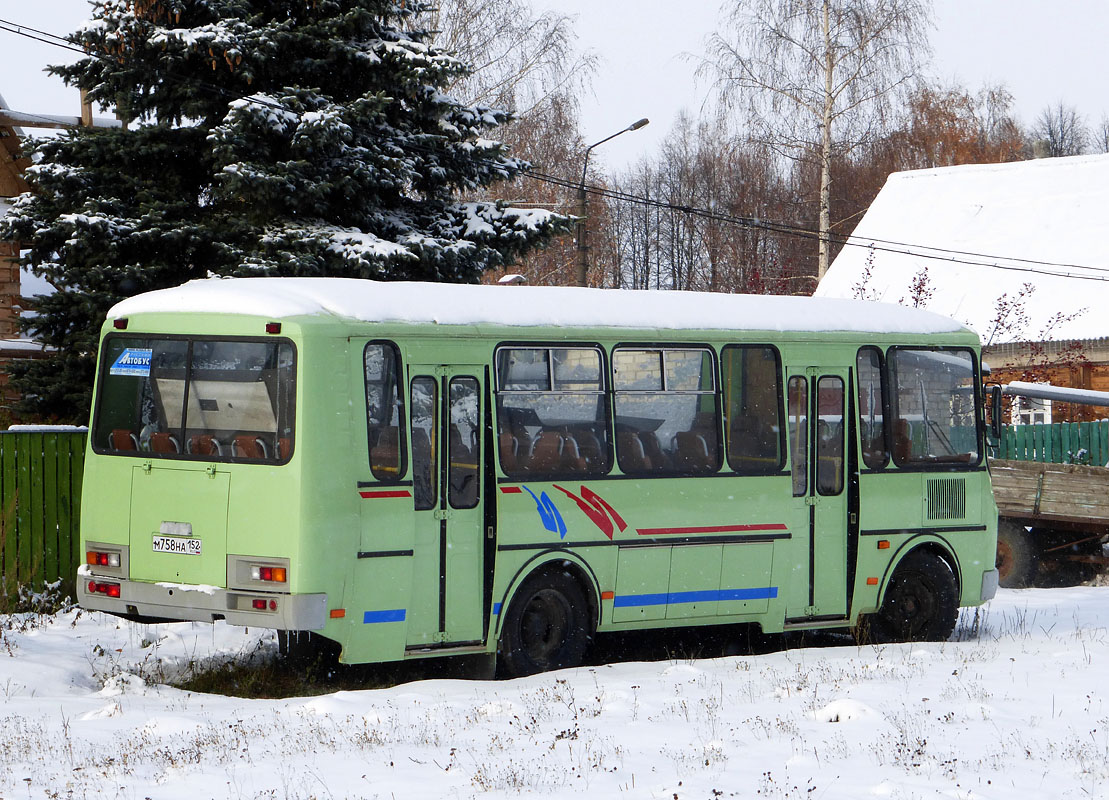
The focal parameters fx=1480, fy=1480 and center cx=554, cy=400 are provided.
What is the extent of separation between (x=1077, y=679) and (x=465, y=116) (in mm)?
11877

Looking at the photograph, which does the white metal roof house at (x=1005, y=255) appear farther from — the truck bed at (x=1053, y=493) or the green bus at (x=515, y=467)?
the green bus at (x=515, y=467)

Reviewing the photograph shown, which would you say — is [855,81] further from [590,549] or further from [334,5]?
[590,549]

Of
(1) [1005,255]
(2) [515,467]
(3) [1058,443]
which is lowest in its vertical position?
(2) [515,467]

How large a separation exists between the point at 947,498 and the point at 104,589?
7341 mm

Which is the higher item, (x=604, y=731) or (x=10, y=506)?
(x=10, y=506)

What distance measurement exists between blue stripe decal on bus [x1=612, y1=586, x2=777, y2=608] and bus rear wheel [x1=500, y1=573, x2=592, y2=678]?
332 millimetres

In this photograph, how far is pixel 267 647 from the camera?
12133mm

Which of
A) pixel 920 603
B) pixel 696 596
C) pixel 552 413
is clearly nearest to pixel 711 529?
pixel 696 596

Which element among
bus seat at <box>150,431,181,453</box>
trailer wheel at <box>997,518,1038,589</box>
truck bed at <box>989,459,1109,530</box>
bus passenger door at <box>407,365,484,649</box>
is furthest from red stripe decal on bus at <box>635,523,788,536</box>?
trailer wheel at <box>997,518,1038,589</box>

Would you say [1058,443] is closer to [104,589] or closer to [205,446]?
[205,446]

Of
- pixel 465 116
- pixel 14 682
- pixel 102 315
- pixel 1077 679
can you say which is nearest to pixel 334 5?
pixel 465 116

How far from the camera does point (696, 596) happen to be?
38.7 feet

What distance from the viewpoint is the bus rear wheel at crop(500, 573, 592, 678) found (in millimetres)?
10953

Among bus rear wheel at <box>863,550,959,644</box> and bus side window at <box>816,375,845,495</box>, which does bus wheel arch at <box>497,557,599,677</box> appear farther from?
bus rear wheel at <box>863,550,959,644</box>
